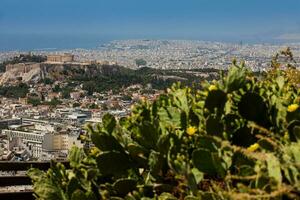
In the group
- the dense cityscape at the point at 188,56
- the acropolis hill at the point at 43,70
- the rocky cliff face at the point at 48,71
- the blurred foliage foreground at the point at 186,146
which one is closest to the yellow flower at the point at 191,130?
the blurred foliage foreground at the point at 186,146

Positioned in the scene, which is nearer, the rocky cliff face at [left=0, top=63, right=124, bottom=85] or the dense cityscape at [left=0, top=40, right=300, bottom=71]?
the dense cityscape at [left=0, top=40, right=300, bottom=71]

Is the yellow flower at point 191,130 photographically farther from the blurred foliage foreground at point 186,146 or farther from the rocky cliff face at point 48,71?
the rocky cliff face at point 48,71

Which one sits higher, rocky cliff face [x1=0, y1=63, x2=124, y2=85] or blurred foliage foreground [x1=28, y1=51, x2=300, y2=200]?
blurred foliage foreground [x1=28, y1=51, x2=300, y2=200]

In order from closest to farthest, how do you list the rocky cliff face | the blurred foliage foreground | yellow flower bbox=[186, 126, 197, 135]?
the blurred foliage foreground, yellow flower bbox=[186, 126, 197, 135], the rocky cliff face

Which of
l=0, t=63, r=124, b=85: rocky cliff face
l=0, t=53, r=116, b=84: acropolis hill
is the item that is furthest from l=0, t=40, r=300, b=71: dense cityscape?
l=0, t=53, r=116, b=84: acropolis hill

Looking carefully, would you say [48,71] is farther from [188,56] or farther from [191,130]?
[191,130]

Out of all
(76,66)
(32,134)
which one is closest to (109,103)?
(32,134)

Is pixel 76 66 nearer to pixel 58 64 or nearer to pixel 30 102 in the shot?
pixel 58 64

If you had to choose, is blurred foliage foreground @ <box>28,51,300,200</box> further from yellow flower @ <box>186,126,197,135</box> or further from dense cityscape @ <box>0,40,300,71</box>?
dense cityscape @ <box>0,40,300,71</box>

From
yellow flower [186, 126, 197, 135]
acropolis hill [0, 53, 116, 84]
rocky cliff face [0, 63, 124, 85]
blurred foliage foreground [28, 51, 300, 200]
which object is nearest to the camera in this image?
blurred foliage foreground [28, 51, 300, 200]
